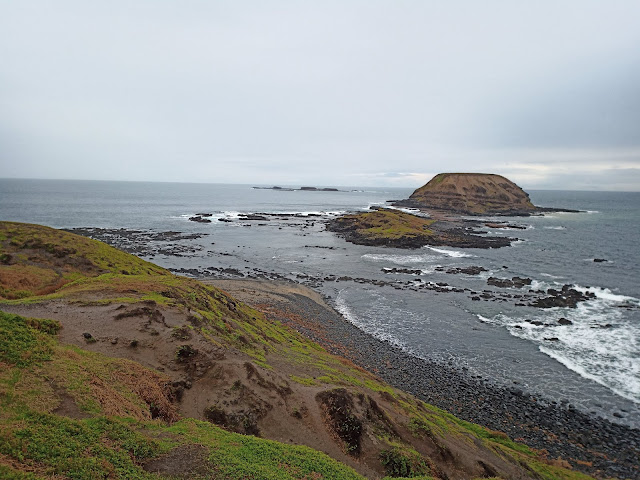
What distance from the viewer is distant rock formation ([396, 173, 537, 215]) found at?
164 m

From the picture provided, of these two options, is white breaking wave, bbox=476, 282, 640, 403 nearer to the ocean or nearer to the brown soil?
the ocean

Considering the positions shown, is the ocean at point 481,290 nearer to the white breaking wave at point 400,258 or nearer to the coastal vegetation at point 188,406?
the white breaking wave at point 400,258

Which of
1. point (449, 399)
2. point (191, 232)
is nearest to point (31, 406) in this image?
point (449, 399)

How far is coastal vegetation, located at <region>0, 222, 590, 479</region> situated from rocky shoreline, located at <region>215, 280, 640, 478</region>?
7.05ft

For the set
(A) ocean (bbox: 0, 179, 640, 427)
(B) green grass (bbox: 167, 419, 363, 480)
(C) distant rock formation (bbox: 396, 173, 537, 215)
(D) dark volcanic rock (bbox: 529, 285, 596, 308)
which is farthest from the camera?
(C) distant rock formation (bbox: 396, 173, 537, 215)

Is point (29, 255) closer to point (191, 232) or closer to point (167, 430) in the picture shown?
point (167, 430)

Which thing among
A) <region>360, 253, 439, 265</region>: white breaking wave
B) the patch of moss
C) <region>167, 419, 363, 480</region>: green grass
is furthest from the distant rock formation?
<region>167, 419, 363, 480</region>: green grass

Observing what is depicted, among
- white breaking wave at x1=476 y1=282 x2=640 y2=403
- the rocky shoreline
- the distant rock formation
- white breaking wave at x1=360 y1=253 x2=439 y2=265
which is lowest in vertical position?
the rocky shoreline

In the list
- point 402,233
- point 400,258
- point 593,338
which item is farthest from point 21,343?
point 402,233

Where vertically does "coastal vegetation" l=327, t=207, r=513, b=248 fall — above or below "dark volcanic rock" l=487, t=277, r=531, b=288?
above

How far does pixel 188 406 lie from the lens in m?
13.7

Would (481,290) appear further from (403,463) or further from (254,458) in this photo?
(254,458)

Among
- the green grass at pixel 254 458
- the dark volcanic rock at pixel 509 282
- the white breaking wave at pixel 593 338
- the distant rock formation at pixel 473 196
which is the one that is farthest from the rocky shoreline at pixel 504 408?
the distant rock formation at pixel 473 196

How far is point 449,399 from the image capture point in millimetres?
24766
